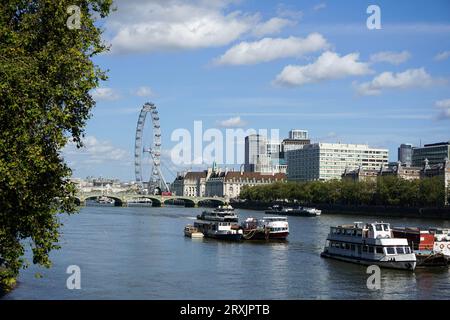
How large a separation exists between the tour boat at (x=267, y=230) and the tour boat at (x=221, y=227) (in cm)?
96

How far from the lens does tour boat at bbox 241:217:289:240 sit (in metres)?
59.5

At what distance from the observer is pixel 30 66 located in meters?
16.7

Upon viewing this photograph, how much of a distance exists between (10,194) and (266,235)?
4357 cm

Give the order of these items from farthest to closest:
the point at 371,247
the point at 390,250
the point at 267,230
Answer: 1. the point at 267,230
2. the point at 371,247
3. the point at 390,250

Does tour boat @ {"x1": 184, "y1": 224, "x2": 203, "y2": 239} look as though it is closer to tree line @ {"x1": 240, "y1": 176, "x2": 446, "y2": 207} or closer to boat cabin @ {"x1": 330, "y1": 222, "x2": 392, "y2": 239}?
boat cabin @ {"x1": 330, "y1": 222, "x2": 392, "y2": 239}

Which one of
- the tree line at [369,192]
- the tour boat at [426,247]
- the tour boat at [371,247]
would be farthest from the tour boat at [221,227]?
the tree line at [369,192]

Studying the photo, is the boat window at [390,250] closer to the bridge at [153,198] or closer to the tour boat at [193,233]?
the tour boat at [193,233]

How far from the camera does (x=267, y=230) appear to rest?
5962 cm

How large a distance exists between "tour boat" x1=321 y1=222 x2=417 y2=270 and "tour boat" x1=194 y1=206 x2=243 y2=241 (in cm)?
1564

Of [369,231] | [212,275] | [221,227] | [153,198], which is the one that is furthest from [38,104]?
[153,198]

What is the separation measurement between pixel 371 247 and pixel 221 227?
23149 millimetres

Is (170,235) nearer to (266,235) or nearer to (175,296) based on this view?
(266,235)

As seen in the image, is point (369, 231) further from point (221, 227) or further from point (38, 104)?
point (38, 104)

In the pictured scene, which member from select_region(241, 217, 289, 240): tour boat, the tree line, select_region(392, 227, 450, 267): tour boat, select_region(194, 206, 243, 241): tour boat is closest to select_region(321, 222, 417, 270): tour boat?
select_region(392, 227, 450, 267): tour boat
